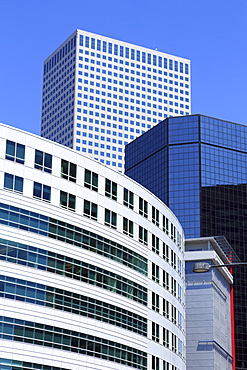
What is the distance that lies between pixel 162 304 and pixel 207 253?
81.0 ft

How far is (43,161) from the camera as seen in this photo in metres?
62.9

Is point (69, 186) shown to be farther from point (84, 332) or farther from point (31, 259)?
point (84, 332)

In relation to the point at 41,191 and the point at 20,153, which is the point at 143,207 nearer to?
the point at 41,191

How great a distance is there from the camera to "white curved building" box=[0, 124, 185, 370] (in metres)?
58.1

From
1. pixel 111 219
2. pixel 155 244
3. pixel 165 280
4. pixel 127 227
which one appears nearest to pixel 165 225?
pixel 155 244

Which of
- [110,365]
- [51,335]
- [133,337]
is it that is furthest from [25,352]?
[133,337]

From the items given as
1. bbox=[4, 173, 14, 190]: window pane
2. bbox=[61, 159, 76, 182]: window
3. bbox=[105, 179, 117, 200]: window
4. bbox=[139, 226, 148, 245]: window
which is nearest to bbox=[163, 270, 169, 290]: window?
bbox=[139, 226, 148, 245]: window

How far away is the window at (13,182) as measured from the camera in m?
59.2

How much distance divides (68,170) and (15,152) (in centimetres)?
634

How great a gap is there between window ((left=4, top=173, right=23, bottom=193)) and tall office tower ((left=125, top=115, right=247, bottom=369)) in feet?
328

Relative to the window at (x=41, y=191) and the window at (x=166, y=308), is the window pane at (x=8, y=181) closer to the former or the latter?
the window at (x=41, y=191)

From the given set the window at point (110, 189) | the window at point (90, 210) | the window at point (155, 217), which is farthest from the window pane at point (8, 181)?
the window at point (155, 217)

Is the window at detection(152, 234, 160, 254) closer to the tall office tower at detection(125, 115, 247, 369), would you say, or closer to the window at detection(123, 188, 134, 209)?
the window at detection(123, 188, 134, 209)

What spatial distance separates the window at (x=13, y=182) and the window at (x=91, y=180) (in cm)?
847
